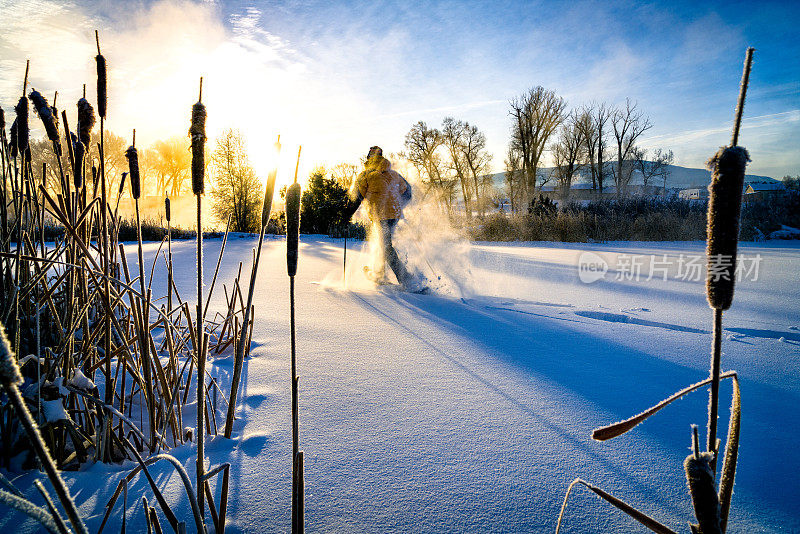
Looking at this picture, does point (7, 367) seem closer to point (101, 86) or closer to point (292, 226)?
point (292, 226)

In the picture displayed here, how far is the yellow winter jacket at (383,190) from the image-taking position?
14.9 feet

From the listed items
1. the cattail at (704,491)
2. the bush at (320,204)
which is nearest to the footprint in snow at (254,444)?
the cattail at (704,491)

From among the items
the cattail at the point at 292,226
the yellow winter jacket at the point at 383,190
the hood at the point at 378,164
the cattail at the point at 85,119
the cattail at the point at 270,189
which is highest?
the hood at the point at 378,164

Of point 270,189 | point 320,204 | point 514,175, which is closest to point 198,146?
point 270,189

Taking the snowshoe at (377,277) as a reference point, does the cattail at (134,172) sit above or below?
above

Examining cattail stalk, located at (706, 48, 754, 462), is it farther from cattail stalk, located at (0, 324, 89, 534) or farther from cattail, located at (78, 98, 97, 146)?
cattail, located at (78, 98, 97, 146)

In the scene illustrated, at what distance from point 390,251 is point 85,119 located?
3.55 meters

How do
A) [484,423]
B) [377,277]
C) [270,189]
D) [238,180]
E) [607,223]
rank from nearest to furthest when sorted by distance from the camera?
[270,189]
[484,423]
[377,277]
[607,223]
[238,180]

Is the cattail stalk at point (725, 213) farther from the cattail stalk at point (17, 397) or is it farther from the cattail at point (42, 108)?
the cattail at point (42, 108)

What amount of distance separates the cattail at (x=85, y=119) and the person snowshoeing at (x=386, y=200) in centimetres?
350

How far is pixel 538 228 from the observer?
1235cm

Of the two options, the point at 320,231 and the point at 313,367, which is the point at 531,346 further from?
the point at 320,231

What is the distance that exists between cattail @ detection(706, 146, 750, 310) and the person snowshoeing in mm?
3931

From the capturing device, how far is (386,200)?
456 cm
